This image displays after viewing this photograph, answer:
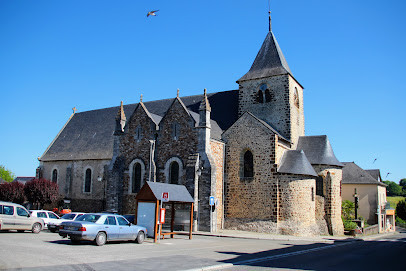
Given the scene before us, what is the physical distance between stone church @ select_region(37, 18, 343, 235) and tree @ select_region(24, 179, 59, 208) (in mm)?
3243

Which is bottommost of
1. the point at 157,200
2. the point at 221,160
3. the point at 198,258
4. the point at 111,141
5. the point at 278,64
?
the point at 198,258

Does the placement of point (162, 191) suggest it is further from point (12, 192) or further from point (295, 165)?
point (12, 192)

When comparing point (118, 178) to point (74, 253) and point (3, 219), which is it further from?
point (74, 253)

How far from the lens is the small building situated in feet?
139

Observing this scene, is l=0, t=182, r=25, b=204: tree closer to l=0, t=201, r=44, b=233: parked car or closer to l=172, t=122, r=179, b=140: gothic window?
l=0, t=201, r=44, b=233: parked car

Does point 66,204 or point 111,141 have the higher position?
point 111,141

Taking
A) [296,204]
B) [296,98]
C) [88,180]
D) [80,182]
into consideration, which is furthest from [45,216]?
[296,98]

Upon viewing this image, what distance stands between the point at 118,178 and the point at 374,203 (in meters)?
29.8

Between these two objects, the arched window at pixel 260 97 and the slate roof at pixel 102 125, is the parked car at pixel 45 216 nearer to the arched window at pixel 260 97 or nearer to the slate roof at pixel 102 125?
the slate roof at pixel 102 125

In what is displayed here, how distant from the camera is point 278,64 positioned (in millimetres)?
30562

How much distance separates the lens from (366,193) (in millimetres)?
43219

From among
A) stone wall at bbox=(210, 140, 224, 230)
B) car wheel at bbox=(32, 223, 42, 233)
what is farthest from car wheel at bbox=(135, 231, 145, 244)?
stone wall at bbox=(210, 140, 224, 230)

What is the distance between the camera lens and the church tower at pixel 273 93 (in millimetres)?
29047

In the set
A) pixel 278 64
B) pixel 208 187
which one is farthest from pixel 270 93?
pixel 208 187
